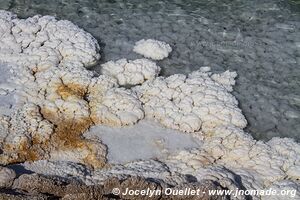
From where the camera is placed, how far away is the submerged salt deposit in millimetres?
3680

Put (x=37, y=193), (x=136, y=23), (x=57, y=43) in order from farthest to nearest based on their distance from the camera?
(x=136, y=23)
(x=57, y=43)
(x=37, y=193)

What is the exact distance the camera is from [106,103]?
4.35 meters

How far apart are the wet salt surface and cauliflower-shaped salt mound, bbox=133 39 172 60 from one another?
0.08 m

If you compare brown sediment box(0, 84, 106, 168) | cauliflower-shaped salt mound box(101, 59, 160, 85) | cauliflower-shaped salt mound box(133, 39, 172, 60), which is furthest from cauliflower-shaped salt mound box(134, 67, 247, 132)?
brown sediment box(0, 84, 106, 168)

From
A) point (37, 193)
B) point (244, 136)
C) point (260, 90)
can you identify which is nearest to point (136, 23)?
point (260, 90)

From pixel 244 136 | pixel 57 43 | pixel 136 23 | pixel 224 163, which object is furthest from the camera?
pixel 136 23

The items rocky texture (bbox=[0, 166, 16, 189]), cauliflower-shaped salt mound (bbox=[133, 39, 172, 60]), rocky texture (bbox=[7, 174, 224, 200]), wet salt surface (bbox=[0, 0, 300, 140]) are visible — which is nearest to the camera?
rocky texture (bbox=[7, 174, 224, 200])

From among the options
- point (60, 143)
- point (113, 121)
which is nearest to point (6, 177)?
point (60, 143)

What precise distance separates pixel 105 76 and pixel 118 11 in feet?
5.32

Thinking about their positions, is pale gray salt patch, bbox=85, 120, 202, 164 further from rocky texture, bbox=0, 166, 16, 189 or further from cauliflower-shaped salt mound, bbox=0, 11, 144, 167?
rocky texture, bbox=0, 166, 16, 189

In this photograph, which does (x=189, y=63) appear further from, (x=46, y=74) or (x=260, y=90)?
(x=46, y=74)

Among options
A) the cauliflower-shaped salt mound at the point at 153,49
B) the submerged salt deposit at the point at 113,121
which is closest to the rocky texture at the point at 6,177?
the submerged salt deposit at the point at 113,121

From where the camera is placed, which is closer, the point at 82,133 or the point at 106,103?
the point at 82,133

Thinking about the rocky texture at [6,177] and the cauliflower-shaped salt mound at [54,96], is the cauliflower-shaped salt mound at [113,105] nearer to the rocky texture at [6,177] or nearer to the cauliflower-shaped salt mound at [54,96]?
the cauliflower-shaped salt mound at [54,96]
